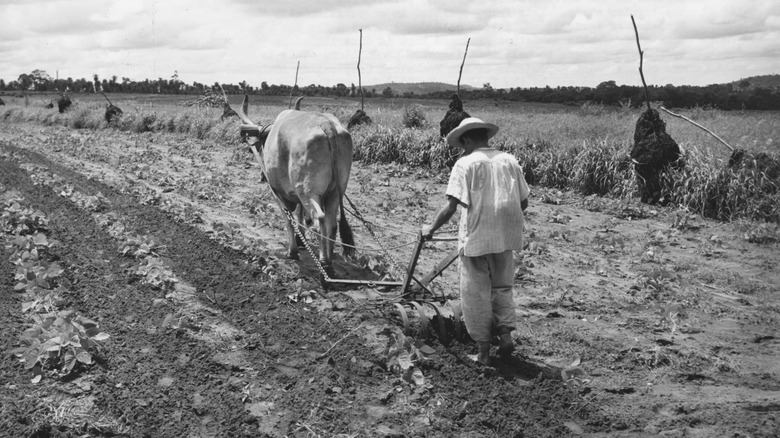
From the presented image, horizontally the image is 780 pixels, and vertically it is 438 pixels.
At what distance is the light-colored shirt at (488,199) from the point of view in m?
5.10

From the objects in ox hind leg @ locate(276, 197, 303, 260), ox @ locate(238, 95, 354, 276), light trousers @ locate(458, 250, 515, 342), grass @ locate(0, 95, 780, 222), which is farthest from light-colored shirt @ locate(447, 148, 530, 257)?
grass @ locate(0, 95, 780, 222)

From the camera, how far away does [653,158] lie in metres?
11.6

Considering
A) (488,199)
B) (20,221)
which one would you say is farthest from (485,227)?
(20,221)

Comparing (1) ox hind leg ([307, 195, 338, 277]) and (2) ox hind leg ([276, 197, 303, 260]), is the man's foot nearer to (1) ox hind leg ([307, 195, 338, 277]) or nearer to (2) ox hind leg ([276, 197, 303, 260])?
(1) ox hind leg ([307, 195, 338, 277])

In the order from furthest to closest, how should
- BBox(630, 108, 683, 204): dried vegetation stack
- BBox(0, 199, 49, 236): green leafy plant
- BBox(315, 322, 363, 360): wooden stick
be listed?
BBox(630, 108, 683, 204): dried vegetation stack
BBox(0, 199, 49, 236): green leafy plant
BBox(315, 322, 363, 360): wooden stick

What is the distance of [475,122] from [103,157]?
15.7 meters

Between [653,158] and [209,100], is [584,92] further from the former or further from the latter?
[653,158]

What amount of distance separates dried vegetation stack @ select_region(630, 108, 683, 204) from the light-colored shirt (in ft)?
24.0

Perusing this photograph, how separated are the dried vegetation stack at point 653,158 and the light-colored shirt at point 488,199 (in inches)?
288

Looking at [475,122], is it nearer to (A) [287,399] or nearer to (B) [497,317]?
(B) [497,317]

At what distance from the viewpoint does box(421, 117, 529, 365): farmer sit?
511cm

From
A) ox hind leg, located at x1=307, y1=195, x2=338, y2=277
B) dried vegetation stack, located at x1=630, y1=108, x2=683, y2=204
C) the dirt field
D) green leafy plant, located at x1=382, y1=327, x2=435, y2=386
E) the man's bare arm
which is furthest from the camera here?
dried vegetation stack, located at x1=630, y1=108, x2=683, y2=204

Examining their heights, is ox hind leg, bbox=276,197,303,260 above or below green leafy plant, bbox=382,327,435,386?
above

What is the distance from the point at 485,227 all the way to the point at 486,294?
1.76ft
